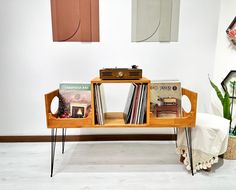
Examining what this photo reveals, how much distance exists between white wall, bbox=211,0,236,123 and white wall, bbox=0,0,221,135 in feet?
0.18

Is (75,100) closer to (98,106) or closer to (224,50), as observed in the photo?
(98,106)

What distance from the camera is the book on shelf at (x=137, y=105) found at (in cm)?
136

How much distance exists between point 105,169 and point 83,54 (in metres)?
1.11

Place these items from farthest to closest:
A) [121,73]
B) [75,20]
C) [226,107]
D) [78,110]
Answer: [75,20]
[226,107]
[78,110]
[121,73]

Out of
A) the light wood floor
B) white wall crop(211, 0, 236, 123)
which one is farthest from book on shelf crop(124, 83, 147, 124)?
white wall crop(211, 0, 236, 123)

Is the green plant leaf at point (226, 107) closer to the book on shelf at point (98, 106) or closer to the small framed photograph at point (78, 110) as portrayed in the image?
the book on shelf at point (98, 106)

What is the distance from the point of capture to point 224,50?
186cm

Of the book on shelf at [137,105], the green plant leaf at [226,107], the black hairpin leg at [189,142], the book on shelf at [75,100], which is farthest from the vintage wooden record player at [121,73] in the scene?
the green plant leaf at [226,107]

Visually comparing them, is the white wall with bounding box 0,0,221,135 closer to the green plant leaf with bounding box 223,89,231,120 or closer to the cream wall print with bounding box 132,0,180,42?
the cream wall print with bounding box 132,0,180,42

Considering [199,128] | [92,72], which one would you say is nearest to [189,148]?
[199,128]

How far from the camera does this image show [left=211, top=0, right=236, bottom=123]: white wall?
1790 millimetres

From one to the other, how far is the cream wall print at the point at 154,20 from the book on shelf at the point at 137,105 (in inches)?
28.4

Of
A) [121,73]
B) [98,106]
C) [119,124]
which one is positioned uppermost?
[121,73]

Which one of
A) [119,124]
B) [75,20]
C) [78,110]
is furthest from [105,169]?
[75,20]
